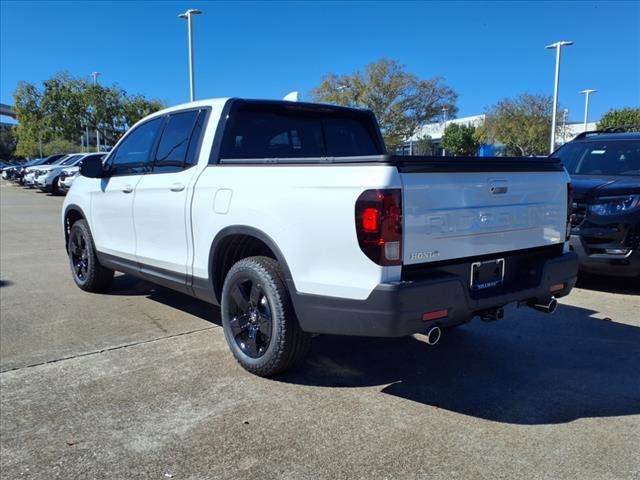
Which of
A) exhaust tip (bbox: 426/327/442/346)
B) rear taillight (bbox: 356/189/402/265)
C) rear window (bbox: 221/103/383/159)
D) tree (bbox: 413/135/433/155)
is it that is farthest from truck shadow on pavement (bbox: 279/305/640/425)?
tree (bbox: 413/135/433/155)

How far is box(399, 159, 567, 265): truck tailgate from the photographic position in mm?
3021

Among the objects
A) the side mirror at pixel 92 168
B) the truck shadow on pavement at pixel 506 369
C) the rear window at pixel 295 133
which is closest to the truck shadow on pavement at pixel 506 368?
the truck shadow on pavement at pixel 506 369

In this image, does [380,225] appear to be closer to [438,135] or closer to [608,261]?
[608,261]

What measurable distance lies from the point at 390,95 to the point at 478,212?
130ft

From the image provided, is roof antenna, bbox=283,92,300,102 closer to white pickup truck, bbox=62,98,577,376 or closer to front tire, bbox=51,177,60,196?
white pickup truck, bbox=62,98,577,376

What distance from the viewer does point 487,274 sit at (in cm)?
347

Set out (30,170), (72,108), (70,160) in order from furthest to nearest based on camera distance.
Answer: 1. (72,108)
2. (30,170)
3. (70,160)

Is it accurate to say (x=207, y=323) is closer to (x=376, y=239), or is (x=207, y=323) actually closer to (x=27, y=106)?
(x=376, y=239)

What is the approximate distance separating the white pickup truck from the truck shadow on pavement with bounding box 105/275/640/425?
52 centimetres

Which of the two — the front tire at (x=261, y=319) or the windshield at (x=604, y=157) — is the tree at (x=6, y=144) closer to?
the windshield at (x=604, y=157)

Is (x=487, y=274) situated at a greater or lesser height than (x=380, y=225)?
lesser

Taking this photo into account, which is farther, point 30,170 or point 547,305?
point 30,170

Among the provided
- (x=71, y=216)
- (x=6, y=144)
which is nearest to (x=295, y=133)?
(x=71, y=216)

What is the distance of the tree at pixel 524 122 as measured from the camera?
45.3m
